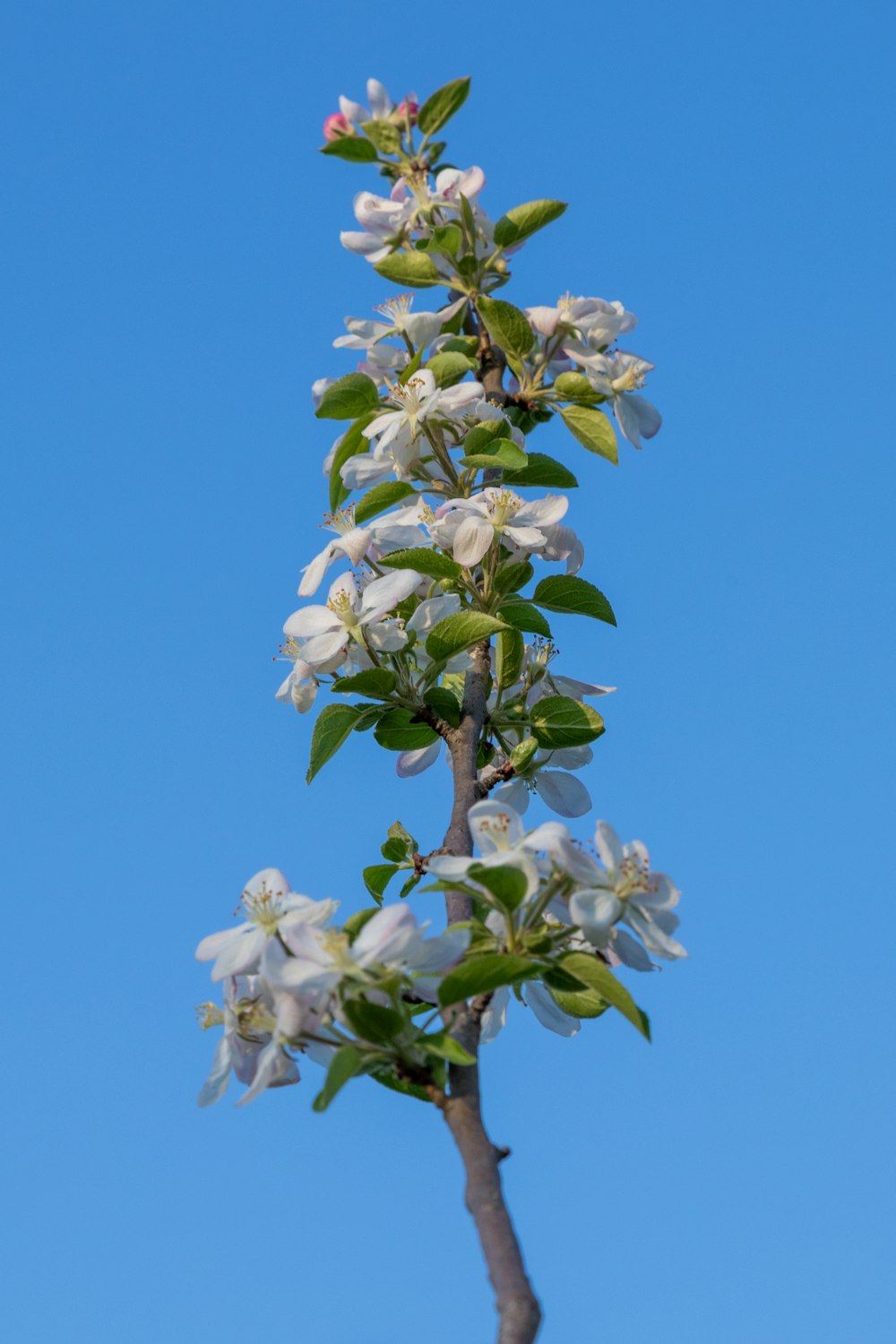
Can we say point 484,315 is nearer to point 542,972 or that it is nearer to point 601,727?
point 601,727

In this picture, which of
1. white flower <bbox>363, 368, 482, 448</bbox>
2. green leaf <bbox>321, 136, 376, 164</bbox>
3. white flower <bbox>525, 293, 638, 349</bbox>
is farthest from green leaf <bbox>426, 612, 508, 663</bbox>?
green leaf <bbox>321, 136, 376, 164</bbox>

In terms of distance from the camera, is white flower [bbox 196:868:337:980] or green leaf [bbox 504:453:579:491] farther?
green leaf [bbox 504:453:579:491]

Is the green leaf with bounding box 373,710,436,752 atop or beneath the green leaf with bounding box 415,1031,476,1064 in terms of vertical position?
atop

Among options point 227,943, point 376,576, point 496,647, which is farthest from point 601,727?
point 227,943

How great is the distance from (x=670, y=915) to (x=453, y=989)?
364 mm

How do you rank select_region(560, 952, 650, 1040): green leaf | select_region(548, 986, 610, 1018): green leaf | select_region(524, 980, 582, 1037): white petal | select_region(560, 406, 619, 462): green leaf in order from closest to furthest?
select_region(560, 952, 650, 1040): green leaf, select_region(548, 986, 610, 1018): green leaf, select_region(524, 980, 582, 1037): white petal, select_region(560, 406, 619, 462): green leaf

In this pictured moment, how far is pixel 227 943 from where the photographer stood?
2.26 m

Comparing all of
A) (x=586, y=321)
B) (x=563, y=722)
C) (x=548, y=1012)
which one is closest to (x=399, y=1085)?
(x=548, y=1012)

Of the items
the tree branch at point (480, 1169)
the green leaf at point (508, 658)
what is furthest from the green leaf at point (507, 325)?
the tree branch at point (480, 1169)

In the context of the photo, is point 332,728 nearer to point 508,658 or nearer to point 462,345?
point 508,658

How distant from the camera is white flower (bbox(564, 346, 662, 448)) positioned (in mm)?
3096

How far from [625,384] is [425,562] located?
2.23 feet

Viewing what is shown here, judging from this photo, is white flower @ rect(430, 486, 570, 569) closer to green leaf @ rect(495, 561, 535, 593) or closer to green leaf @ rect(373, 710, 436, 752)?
green leaf @ rect(495, 561, 535, 593)

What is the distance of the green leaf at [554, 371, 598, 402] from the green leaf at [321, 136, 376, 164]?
2.35 ft
